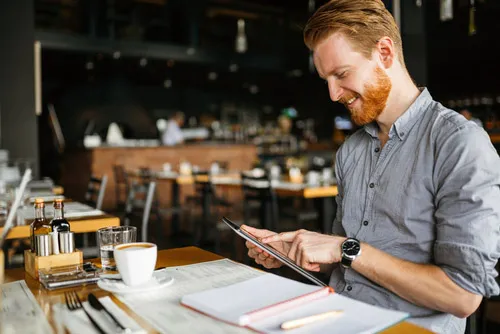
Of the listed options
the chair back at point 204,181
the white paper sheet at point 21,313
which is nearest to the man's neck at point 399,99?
the white paper sheet at point 21,313

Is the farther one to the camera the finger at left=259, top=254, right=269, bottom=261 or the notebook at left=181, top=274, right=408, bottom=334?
the finger at left=259, top=254, right=269, bottom=261

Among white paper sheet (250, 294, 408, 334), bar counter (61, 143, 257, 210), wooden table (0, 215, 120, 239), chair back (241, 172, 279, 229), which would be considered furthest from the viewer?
bar counter (61, 143, 257, 210)

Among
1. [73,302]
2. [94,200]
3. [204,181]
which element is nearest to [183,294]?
[73,302]

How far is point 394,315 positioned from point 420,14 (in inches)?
166

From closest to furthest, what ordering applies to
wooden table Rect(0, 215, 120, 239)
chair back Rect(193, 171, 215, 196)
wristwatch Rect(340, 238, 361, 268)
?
wristwatch Rect(340, 238, 361, 268) < wooden table Rect(0, 215, 120, 239) < chair back Rect(193, 171, 215, 196)

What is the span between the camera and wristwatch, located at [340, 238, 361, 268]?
127 centimetres

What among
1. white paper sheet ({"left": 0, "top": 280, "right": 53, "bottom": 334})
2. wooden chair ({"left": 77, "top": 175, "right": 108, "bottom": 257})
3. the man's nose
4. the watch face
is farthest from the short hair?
wooden chair ({"left": 77, "top": 175, "right": 108, "bottom": 257})

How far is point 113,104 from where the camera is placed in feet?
48.4

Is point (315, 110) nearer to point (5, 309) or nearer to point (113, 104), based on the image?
point (113, 104)

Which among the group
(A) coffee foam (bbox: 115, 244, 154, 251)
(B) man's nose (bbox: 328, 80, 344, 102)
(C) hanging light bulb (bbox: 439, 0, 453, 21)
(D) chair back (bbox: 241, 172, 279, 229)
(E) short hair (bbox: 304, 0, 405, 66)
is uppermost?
(C) hanging light bulb (bbox: 439, 0, 453, 21)

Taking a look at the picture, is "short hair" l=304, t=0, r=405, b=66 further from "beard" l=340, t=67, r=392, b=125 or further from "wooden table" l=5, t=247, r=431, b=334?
"wooden table" l=5, t=247, r=431, b=334

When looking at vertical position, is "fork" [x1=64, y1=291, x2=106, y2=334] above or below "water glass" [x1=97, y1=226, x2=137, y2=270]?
below

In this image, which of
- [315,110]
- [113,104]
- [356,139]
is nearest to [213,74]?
[113,104]

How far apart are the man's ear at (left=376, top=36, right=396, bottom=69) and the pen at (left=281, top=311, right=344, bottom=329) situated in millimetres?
791
